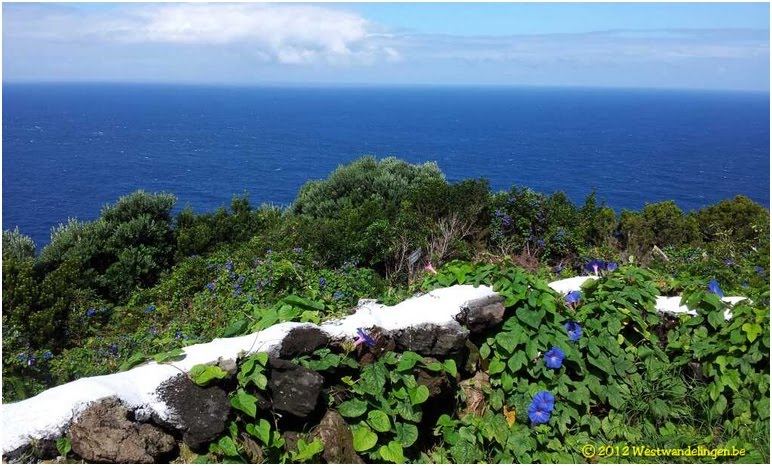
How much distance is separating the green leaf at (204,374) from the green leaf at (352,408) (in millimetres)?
782

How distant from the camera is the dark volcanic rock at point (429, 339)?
4223mm

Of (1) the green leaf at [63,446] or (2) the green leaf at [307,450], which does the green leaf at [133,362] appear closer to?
(1) the green leaf at [63,446]

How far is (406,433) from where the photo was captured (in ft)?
12.7

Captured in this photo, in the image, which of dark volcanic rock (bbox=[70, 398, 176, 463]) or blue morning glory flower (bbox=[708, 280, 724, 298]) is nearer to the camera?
dark volcanic rock (bbox=[70, 398, 176, 463])

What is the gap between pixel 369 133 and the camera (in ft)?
352

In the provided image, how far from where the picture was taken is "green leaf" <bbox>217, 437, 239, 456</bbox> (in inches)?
136

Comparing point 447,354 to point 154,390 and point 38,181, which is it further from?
point 38,181

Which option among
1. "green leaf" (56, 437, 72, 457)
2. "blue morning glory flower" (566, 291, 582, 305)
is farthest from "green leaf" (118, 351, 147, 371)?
"blue morning glory flower" (566, 291, 582, 305)

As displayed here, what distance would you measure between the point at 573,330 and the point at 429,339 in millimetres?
1109

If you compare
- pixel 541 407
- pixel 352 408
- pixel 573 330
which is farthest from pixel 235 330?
pixel 573 330

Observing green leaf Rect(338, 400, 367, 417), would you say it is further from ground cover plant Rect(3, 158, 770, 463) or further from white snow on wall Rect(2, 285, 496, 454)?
white snow on wall Rect(2, 285, 496, 454)

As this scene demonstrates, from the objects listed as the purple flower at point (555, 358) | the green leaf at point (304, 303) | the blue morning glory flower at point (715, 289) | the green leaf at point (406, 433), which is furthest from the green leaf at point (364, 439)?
the blue morning glory flower at point (715, 289)

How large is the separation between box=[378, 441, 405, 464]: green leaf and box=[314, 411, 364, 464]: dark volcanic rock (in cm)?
17

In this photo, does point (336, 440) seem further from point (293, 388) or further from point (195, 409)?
point (195, 409)
